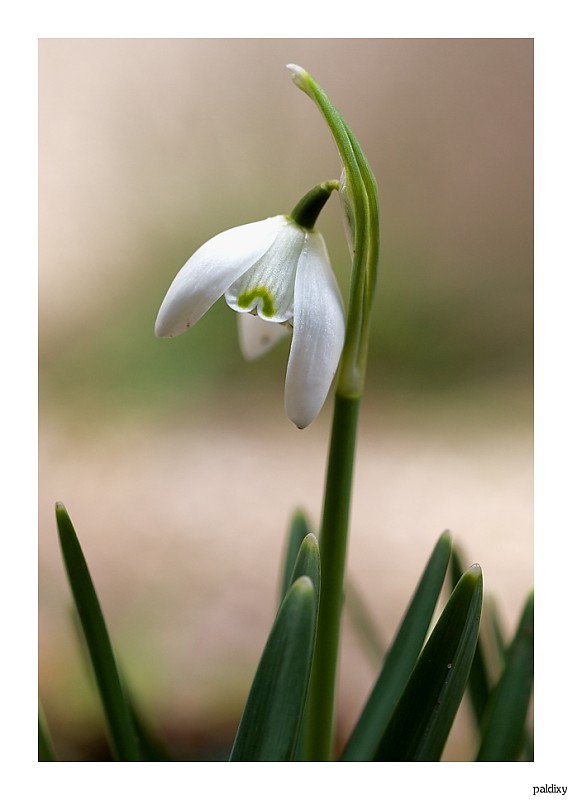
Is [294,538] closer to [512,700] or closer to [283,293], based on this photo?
[512,700]

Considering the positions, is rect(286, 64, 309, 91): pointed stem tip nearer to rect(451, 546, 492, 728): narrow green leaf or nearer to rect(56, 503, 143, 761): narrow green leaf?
rect(56, 503, 143, 761): narrow green leaf

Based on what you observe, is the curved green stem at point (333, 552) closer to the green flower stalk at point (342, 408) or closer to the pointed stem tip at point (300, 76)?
the green flower stalk at point (342, 408)

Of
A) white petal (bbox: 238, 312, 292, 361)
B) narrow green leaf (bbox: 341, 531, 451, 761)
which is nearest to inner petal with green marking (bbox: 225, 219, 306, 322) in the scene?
white petal (bbox: 238, 312, 292, 361)

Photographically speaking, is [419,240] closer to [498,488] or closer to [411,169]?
→ [411,169]

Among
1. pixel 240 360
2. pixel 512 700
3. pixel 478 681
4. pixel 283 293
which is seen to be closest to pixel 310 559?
pixel 283 293

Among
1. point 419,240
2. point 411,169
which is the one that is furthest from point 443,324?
point 411,169
